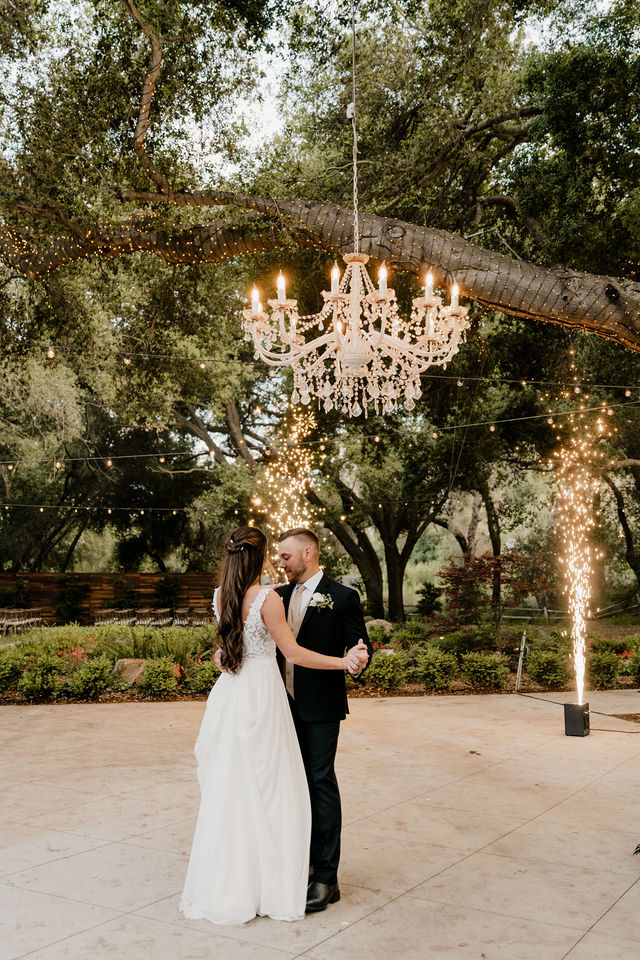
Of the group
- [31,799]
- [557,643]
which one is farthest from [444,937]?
[557,643]

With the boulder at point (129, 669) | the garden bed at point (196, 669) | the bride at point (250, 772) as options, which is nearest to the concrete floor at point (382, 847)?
the bride at point (250, 772)

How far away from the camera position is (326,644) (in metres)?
3.65

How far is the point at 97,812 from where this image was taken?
4852 mm

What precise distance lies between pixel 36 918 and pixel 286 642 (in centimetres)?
150

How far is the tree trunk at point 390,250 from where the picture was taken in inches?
251

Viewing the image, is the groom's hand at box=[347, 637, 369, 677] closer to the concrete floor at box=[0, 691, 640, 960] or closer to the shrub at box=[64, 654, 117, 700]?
the concrete floor at box=[0, 691, 640, 960]

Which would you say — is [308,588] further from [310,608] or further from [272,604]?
[272,604]

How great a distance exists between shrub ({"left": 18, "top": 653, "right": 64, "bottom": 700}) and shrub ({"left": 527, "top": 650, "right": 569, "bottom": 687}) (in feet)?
19.0

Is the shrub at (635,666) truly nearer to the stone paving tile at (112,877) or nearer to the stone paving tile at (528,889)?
the stone paving tile at (528,889)

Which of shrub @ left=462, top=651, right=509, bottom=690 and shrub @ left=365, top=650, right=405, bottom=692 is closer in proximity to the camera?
shrub @ left=365, top=650, right=405, bottom=692

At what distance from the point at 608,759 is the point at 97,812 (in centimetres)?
400

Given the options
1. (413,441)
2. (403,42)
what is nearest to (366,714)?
(403,42)

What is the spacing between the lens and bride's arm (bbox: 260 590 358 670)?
3416 mm

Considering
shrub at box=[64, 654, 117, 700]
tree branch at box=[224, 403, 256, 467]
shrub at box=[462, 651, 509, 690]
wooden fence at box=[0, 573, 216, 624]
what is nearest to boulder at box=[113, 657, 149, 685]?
shrub at box=[64, 654, 117, 700]
